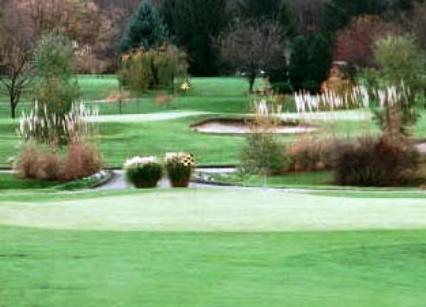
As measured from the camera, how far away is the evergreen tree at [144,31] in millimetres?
84225

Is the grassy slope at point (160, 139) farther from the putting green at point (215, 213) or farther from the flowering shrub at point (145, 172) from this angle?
the putting green at point (215, 213)

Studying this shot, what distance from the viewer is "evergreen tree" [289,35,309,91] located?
7531 cm

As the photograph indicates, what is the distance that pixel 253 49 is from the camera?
7800 cm

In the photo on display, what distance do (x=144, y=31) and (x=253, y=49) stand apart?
11.1m

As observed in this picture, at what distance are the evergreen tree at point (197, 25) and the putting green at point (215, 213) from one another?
7246 cm

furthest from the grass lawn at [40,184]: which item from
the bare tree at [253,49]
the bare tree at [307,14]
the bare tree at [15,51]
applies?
the bare tree at [307,14]

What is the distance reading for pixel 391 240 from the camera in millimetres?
12984

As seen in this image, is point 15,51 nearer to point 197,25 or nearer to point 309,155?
point 197,25

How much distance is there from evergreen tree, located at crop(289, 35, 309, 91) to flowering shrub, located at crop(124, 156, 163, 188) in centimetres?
4824

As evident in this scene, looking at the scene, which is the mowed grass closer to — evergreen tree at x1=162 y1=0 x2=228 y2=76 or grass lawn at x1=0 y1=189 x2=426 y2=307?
grass lawn at x1=0 y1=189 x2=426 y2=307

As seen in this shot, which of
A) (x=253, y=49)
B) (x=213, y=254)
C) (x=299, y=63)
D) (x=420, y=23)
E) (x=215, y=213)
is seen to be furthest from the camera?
(x=253, y=49)

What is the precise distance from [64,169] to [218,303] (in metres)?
25.0

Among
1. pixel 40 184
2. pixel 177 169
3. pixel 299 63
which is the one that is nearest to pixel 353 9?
pixel 299 63

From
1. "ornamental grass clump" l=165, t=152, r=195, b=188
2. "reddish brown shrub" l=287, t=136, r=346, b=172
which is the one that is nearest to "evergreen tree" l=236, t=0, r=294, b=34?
"reddish brown shrub" l=287, t=136, r=346, b=172
